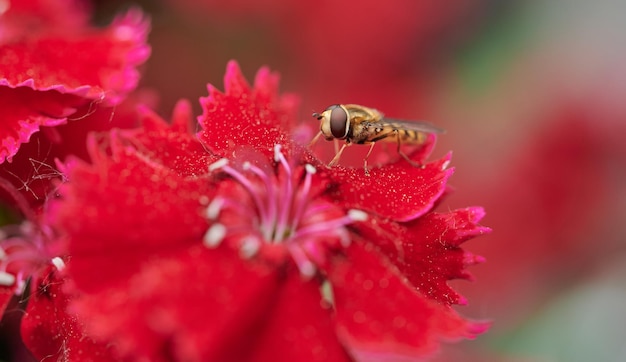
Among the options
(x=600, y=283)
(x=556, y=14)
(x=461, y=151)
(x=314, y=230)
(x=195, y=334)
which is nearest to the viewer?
(x=195, y=334)

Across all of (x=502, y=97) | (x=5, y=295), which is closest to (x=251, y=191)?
(x=5, y=295)

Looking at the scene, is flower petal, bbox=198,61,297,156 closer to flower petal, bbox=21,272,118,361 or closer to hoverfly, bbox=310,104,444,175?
hoverfly, bbox=310,104,444,175

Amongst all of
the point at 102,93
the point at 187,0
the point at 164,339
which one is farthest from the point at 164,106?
the point at 164,339

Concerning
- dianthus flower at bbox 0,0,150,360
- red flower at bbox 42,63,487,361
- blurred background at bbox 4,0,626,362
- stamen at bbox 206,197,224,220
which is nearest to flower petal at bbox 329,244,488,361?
red flower at bbox 42,63,487,361

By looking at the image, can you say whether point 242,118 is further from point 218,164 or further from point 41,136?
point 41,136

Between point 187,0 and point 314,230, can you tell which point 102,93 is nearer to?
point 314,230

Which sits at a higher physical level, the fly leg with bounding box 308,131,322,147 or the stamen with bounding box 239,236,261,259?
the fly leg with bounding box 308,131,322,147
